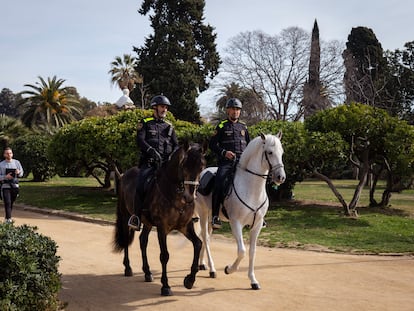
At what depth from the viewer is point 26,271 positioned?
17.8ft

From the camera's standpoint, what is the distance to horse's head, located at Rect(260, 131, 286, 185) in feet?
22.3

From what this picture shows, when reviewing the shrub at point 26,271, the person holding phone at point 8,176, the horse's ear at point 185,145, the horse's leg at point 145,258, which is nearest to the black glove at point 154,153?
the horse's ear at point 185,145

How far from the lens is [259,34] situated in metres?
41.4

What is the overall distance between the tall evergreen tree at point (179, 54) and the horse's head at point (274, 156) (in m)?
32.4

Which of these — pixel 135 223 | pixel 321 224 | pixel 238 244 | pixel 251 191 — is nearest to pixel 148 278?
pixel 135 223

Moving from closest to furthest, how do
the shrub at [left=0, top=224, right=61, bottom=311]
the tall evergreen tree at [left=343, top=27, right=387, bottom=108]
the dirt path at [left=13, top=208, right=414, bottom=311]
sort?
the shrub at [left=0, top=224, right=61, bottom=311]
the dirt path at [left=13, top=208, right=414, bottom=311]
the tall evergreen tree at [left=343, top=27, right=387, bottom=108]

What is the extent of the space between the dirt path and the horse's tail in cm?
51

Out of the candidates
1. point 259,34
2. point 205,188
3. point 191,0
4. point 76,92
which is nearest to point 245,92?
point 259,34

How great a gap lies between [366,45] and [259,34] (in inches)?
452

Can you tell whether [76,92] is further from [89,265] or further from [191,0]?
[89,265]

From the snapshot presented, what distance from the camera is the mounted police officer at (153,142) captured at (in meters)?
7.75

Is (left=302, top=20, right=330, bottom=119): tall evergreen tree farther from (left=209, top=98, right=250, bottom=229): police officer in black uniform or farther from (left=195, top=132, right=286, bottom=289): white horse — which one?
(left=195, top=132, right=286, bottom=289): white horse

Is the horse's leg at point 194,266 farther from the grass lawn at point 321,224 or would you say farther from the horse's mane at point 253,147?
the grass lawn at point 321,224

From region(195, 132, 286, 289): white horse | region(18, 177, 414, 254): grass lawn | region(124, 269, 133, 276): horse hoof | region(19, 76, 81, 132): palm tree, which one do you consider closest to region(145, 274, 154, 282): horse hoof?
region(124, 269, 133, 276): horse hoof
